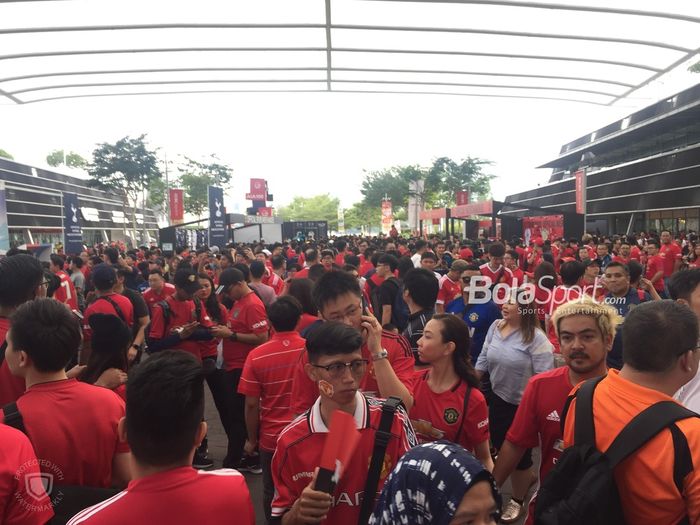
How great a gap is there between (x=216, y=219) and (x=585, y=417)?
18.5 meters

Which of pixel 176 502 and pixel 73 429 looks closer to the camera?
pixel 176 502

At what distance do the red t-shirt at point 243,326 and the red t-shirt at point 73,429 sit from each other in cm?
277

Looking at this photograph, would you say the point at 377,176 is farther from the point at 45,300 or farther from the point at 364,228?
the point at 45,300

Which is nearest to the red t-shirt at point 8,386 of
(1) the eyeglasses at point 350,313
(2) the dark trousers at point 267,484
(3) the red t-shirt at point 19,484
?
(3) the red t-shirt at point 19,484

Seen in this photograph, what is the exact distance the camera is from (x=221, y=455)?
557cm

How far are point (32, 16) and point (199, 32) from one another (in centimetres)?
584

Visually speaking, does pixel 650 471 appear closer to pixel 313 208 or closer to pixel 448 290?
pixel 448 290

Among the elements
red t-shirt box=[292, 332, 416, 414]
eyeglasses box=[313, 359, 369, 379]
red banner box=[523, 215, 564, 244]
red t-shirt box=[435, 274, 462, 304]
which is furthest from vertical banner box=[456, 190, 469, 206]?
eyeglasses box=[313, 359, 369, 379]

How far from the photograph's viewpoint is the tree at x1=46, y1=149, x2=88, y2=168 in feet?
274

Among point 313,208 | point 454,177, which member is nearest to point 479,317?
point 454,177

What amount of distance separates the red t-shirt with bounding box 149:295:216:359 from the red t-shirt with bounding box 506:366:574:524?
11.2 ft

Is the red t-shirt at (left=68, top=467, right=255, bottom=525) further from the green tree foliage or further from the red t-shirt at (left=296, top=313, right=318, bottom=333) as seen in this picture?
the green tree foliage

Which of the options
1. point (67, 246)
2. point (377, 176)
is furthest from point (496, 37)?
point (377, 176)

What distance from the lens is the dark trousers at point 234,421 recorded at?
512 cm
